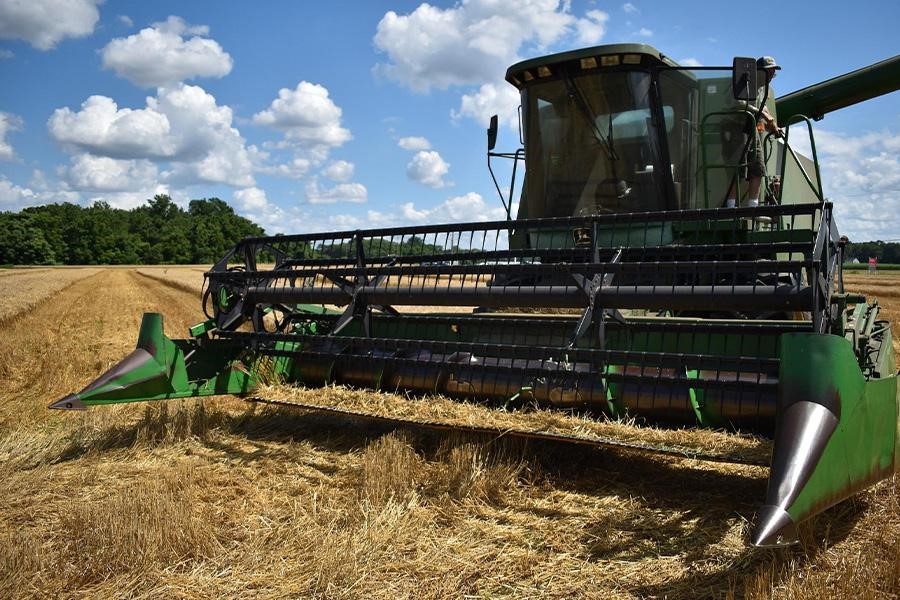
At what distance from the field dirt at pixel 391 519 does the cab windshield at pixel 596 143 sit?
235cm

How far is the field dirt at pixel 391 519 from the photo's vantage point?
→ 102 inches

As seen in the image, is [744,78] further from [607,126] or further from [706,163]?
[607,126]

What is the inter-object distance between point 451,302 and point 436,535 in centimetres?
157

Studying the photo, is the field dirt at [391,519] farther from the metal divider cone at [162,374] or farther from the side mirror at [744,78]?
the side mirror at [744,78]

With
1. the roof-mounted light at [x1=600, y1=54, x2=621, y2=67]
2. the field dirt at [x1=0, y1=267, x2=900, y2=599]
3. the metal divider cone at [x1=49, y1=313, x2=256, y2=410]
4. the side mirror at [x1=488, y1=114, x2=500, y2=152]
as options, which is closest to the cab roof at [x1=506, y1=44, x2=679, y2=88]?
the roof-mounted light at [x1=600, y1=54, x2=621, y2=67]

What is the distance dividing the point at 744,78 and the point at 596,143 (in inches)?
54.4

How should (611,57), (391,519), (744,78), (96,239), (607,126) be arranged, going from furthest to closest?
(96,239) < (607,126) < (611,57) < (744,78) < (391,519)

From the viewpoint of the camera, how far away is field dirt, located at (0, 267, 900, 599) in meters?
2.60

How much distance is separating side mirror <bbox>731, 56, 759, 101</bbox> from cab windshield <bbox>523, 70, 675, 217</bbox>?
0.97 metres

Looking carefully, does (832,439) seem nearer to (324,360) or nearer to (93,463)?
(324,360)

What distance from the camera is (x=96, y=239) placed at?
242 ft

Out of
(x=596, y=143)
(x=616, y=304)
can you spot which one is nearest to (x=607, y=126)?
(x=596, y=143)

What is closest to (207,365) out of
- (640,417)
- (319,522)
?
(319,522)

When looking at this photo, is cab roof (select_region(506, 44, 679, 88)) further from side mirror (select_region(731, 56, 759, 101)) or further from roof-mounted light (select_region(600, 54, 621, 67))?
side mirror (select_region(731, 56, 759, 101))
